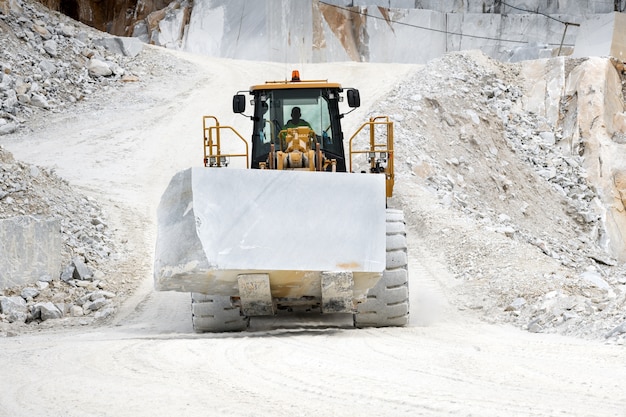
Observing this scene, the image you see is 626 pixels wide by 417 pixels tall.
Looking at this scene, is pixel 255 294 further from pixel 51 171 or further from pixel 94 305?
pixel 51 171

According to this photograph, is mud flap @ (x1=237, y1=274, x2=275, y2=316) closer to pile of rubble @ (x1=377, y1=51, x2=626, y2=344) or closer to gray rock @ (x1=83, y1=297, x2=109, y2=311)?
pile of rubble @ (x1=377, y1=51, x2=626, y2=344)

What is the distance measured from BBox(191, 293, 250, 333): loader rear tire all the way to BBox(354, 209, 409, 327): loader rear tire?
115cm

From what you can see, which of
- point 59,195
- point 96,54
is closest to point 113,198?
point 59,195

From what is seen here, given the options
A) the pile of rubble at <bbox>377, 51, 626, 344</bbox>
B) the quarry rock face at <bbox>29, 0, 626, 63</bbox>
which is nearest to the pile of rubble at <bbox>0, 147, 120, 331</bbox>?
the pile of rubble at <bbox>377, 51, 626, 344</bbox>

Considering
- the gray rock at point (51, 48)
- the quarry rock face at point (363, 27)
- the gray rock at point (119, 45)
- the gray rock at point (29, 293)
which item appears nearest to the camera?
the gray rock at point (29, 293)

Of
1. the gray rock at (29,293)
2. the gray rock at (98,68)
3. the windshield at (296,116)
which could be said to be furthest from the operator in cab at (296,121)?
the gray rock at (98,68)

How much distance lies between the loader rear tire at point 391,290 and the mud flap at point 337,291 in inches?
20.2

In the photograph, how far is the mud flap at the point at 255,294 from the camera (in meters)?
7.66

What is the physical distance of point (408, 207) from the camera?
15250 mm

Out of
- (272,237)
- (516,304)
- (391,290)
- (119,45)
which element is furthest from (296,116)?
(119,45)

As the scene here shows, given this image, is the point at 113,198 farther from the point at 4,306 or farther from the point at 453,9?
the point at 453,9

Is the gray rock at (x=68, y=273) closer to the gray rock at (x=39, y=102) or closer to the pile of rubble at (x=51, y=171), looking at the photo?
the pile of rubble at (x=51, y=171)

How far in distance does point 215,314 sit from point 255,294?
828 millimetres

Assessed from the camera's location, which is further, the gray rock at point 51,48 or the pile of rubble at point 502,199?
the gray rock at point 51,48
